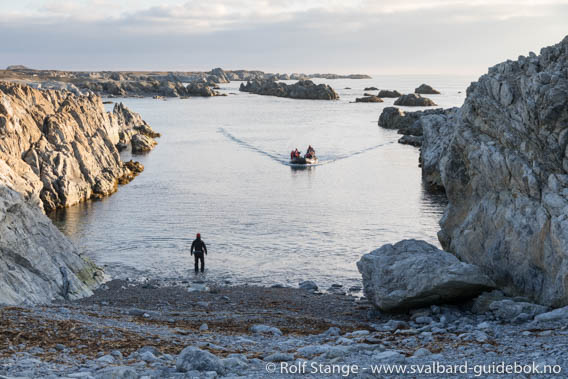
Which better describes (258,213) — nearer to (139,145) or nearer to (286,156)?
(286,156)

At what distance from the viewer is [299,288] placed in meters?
26.2

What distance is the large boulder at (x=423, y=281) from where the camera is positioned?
61.7 ft

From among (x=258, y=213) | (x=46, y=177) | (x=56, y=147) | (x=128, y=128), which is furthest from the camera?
(x=128, y=128)

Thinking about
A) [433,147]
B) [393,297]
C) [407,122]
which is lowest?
[393,297]

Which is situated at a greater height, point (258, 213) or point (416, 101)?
point (416, 101)

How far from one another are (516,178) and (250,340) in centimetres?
1122

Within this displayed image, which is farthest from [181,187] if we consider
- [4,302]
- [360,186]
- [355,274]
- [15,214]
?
[4,302]

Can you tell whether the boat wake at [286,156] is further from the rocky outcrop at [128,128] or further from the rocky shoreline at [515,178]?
the rocky shoreline at [515,178]

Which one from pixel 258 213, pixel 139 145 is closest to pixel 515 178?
pixel 258 213

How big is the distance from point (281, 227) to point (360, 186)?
17853 millimetres

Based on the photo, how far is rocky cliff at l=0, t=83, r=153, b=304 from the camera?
67.0 feet

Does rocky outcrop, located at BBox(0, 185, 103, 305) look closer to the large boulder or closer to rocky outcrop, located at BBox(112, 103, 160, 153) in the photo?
the large boulder

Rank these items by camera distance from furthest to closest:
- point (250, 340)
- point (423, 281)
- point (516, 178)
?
point (516, 178) < point (423, 281) < point (250, 340)

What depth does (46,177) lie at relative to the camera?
4450 cm
